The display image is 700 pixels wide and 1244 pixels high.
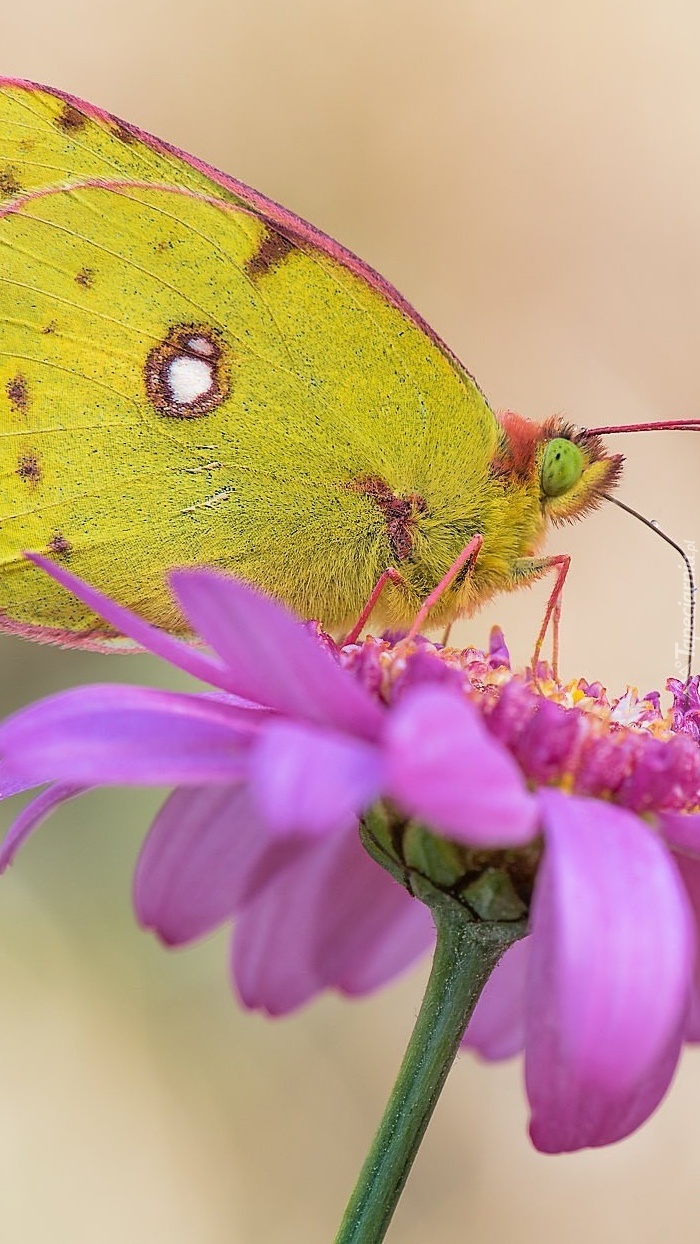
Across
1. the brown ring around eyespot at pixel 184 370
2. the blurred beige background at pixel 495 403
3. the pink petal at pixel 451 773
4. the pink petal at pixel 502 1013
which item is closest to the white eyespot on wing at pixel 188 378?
the brown ring around eyespot at pixel 184 370

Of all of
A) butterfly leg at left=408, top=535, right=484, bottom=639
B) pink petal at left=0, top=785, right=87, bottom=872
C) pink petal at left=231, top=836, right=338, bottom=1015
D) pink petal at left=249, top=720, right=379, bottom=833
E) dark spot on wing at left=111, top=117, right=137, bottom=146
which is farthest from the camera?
dark spot on wing at left=111, top=117, right=137, bottom=146

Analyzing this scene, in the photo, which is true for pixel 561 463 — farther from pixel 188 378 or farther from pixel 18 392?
pixel 18 392

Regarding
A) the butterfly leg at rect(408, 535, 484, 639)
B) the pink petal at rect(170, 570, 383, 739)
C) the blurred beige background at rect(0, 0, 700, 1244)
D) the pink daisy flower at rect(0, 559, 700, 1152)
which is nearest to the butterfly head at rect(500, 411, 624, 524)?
the butterfly leg at rect(408, 535, 484, 639)

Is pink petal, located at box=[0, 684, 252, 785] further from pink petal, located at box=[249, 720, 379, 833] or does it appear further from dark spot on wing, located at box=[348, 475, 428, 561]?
dark spot on wing, located at box=[348, 475, 428, 561]

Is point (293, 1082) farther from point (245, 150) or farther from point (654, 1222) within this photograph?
point (245, 150)

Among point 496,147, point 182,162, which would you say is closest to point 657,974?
point 182,162

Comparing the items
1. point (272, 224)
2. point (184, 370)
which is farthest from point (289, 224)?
point (184, 370)
